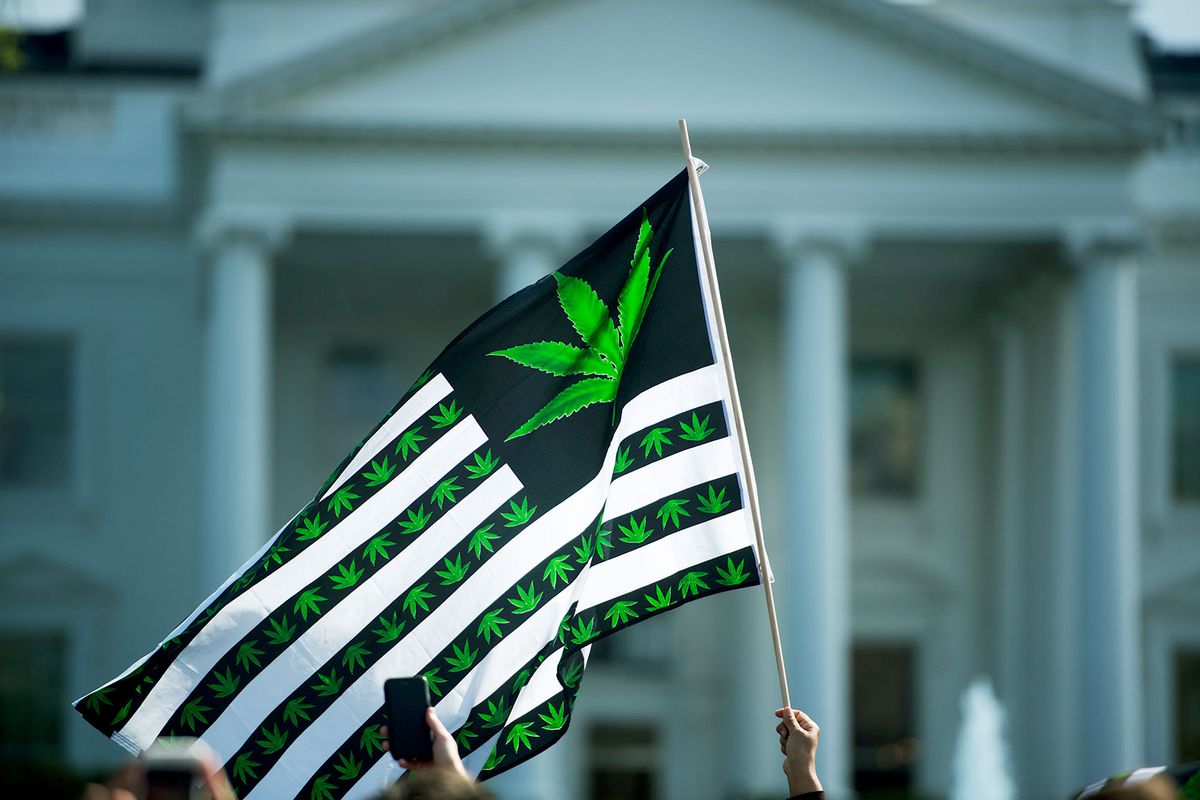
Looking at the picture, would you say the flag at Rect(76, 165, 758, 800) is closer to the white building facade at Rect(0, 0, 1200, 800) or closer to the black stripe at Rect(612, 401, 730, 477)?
the black stripe at Rect(612, 401, 730, 477)

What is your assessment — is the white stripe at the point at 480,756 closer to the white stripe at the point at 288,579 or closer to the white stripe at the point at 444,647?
the white stripe at the point at 444,647

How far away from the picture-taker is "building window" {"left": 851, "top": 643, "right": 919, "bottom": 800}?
30.6m

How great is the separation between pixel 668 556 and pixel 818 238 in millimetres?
19004

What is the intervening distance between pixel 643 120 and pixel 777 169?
73.7 inches

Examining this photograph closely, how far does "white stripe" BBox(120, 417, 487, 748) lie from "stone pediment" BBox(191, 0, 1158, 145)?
1843cm

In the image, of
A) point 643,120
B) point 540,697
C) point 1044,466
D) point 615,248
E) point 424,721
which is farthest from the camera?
point 1044,466

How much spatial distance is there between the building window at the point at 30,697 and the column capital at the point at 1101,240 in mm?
15586

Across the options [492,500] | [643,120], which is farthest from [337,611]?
[643,120]

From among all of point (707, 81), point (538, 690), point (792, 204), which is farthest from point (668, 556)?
point (707, 81)

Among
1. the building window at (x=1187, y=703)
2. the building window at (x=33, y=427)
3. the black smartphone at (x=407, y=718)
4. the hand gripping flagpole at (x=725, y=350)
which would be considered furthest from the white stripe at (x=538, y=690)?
the building window at (x=1187, y=703)

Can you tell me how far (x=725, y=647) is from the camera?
30.3 meters

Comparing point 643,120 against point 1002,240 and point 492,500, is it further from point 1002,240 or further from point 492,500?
point 492,500

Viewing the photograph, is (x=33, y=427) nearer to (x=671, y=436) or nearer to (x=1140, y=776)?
(x=671, y=436)

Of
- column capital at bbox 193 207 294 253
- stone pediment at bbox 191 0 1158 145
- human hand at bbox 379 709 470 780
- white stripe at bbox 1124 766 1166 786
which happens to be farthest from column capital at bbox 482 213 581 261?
white stripe at bbox 1124 766 1166 786
